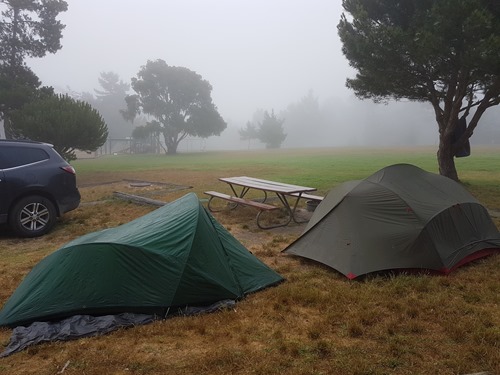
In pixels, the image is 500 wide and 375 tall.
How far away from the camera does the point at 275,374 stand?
2.90 m

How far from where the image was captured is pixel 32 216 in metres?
7.79

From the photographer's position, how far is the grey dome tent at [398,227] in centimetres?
508

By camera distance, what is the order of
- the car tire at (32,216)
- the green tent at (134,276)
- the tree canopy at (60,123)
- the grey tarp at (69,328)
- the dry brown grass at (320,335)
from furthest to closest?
the tree canopy at (60,123), the car tire at (32,216), the green tent at (134,276), the grey tarp at (69,328), the dry brown grass at (320,335)

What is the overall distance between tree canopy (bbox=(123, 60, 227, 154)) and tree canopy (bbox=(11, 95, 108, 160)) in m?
34.3

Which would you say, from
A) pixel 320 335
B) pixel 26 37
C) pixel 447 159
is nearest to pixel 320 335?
pixel 320 335

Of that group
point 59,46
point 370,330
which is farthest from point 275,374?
point 59,46

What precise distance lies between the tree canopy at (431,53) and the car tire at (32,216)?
10.4 metres

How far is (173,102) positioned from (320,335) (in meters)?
56.5

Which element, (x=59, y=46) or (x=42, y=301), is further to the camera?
(x=59, y=46)

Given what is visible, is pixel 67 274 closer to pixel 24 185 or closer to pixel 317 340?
pixel 317 340

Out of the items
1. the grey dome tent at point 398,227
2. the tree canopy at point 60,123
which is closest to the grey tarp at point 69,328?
the grey dome tent at point 398,227

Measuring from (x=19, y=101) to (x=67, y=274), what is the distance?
2193 cm

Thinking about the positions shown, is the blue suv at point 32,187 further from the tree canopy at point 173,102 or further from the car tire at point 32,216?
the tree canopy at point 173,102

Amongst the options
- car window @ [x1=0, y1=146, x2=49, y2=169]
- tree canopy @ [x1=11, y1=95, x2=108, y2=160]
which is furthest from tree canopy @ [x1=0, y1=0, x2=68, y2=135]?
car window @ [x1=0, y1=146, x2=49, y2=169]
